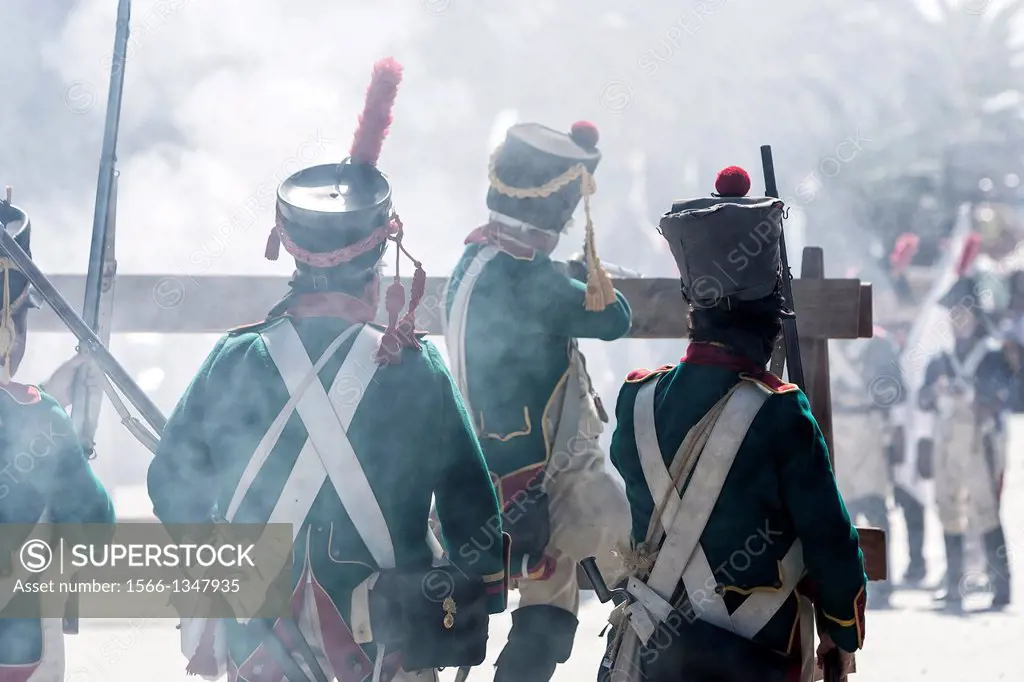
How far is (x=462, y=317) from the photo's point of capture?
190 inches

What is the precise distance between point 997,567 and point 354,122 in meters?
6.01

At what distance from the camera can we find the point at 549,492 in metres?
4.83

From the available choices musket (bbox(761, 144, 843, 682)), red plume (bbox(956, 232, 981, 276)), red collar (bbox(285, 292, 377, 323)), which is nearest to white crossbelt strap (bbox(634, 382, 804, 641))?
musket (bbox(761, 144, 843, 682))

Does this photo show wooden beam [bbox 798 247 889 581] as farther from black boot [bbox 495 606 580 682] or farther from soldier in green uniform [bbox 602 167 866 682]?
soldier in green uniform [bbox 602 167 866 682]

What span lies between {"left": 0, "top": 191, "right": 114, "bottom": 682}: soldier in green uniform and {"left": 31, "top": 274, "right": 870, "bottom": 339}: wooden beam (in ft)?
4.61

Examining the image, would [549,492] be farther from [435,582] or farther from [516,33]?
[516,33]

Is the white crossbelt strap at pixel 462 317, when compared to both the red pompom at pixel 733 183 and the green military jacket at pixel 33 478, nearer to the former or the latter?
the green military jacket at pixel 33 478

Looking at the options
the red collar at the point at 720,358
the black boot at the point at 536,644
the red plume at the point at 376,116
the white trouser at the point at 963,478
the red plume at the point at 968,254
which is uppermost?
the red plume at the point at 968,254

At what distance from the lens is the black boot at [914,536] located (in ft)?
32.4

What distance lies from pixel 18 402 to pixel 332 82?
25.5ft

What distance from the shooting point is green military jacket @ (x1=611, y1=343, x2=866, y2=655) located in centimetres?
288

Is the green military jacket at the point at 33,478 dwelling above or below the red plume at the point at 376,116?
below

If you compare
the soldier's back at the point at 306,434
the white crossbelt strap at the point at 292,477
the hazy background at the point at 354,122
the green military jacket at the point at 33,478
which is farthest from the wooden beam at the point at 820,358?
the hazy background at the point at 354,122

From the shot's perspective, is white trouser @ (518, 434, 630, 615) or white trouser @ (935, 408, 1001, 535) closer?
white trouser @ (518, 434, 630, 615)
